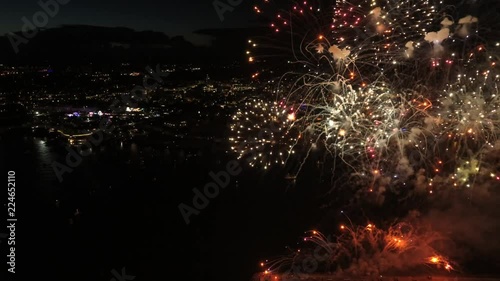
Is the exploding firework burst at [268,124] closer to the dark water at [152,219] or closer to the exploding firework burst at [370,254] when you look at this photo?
the exploding firework burst at [370,254]

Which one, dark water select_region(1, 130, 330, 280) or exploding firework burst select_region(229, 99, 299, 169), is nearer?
exploding firework burst select_region(229, 99, 299, 169)

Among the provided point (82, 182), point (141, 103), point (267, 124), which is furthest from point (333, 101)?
point (141, 103)

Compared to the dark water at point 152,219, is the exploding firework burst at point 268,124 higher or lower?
higher


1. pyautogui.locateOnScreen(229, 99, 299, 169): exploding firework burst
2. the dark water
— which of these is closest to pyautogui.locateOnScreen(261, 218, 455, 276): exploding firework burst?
the dark water

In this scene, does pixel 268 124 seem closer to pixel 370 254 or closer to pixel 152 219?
pixel 370 254

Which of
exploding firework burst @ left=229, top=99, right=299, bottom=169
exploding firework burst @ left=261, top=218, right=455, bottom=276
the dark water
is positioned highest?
exploding firework burst @ left=229, top=99, right=299, bottom=169

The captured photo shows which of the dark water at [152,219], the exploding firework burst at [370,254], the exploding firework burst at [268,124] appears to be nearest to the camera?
the exploding firework burst at [370,254]

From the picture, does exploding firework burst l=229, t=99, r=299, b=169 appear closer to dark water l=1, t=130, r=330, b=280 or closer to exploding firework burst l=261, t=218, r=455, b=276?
exploding firework burst l=261, t=218, r=455, b=276

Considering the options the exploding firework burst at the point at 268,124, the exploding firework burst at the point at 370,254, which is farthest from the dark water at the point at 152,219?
the exploding firework burst at the point at 268,124

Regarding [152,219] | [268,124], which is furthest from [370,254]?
[152,219]

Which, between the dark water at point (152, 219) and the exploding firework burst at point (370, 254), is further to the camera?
the dark water at point (152, 219)
